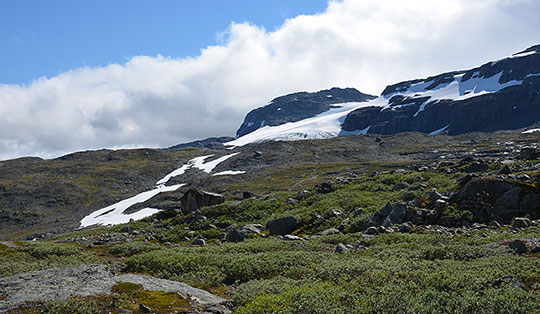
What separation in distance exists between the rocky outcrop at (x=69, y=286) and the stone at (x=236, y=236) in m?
13.6

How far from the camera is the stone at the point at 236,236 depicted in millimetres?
29078

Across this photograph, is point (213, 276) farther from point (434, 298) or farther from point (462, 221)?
point (462, 221)

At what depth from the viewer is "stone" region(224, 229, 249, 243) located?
29078 millimetres

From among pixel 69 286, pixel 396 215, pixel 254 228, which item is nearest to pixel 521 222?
pixel 396 215

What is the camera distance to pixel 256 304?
36.7 ft

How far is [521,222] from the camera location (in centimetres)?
2177

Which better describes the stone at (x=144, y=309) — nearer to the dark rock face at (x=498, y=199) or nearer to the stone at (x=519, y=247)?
the stone at (x=519, y=247)

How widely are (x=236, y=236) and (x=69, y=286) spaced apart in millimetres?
17050

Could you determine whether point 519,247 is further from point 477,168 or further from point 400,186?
point 477,168

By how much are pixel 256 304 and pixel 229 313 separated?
1028 millimetres

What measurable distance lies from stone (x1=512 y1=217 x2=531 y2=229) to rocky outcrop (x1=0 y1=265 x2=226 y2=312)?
18.3 m

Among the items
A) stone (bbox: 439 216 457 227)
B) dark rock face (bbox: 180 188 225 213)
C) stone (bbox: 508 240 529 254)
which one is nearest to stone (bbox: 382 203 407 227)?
stone (bbox: 439 216 457 227)

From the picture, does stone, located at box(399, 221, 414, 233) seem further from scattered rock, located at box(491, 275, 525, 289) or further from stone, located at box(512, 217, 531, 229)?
scattered rock, located at box(491, 275, 525, 289)

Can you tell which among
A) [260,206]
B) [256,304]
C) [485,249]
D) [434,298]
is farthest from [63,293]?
[260,206]
